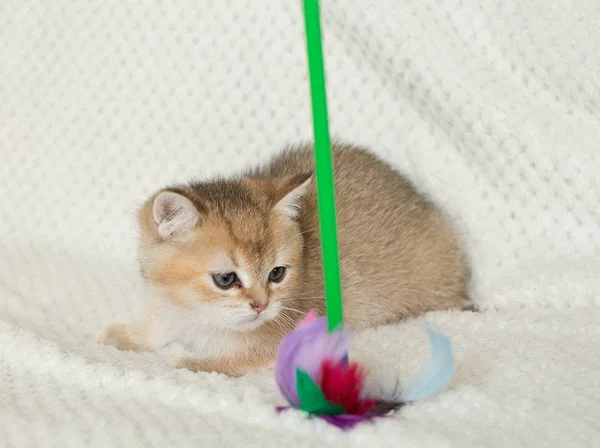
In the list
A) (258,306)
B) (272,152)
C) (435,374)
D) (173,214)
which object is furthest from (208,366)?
(272,152)

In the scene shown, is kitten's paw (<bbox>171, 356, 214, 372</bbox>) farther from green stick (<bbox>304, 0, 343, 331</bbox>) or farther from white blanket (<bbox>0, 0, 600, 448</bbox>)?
green stick (<bbox>304, 0, 343, 331</bbox>)

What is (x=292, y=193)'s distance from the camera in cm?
126

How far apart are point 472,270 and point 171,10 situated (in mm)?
875

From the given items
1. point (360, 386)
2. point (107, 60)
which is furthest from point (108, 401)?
point (107, 60)

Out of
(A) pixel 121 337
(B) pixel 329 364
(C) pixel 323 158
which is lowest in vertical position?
(A) pixel 121 337

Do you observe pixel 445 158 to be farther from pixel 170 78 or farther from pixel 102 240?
pixel 102 240

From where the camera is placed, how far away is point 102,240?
1.74m

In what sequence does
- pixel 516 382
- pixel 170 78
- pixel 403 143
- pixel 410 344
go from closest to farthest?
pixel 516 382, pixel 410 344, pixel 403 143, pixel 170 78

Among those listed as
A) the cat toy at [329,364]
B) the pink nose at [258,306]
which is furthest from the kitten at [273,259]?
the cat toy at [329,364]


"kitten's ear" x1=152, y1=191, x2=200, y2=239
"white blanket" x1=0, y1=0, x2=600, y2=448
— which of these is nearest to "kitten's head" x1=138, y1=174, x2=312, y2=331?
"kitten's ear" x1=152, y1=191, x2=200, y2=239

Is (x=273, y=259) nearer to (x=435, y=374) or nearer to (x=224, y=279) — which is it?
(x=224, y=279)

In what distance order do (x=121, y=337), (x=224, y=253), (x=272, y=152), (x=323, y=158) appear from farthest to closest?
(x=272, y=152) < (x=121, y=337) < (x=224, y=253) < (x=323, y=158)

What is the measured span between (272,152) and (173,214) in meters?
0.55

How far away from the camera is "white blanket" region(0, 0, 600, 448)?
105 centimetres
